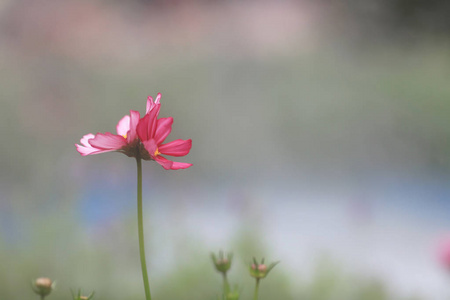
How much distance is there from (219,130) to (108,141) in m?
0.92

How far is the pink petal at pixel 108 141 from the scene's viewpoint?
308 mm

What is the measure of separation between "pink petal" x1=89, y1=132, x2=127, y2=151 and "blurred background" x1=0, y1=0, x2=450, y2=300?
2.36 ft

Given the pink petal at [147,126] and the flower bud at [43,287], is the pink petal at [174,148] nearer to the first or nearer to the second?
the pink petal at [147,126]

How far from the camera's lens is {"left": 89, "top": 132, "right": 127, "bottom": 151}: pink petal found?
1.01 feet

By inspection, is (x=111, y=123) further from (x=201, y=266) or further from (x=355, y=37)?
(x=355, y=37)

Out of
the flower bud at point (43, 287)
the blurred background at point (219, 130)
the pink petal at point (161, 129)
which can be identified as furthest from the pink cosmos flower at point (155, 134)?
the blurred background at point (219, 130)

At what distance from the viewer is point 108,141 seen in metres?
0.31

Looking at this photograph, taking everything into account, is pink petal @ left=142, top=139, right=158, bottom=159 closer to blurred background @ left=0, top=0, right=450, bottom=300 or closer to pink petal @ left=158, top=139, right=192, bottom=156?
pink petal @ left=158, top=139, right=192, bottom=156

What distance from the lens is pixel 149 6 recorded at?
1229 millimetres

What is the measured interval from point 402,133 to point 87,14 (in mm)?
811

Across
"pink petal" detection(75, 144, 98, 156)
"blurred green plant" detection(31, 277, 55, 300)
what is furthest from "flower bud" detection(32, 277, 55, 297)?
"pink petal" detection(75, 144, 98, 156)

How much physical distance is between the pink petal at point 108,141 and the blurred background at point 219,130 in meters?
0.72

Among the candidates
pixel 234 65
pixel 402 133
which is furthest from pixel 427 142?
pixel 234 65

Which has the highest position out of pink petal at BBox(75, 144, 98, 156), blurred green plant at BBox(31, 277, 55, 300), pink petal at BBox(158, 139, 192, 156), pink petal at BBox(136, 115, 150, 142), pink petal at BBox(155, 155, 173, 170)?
pink petal at BBox(136, 115, 150, 142)
